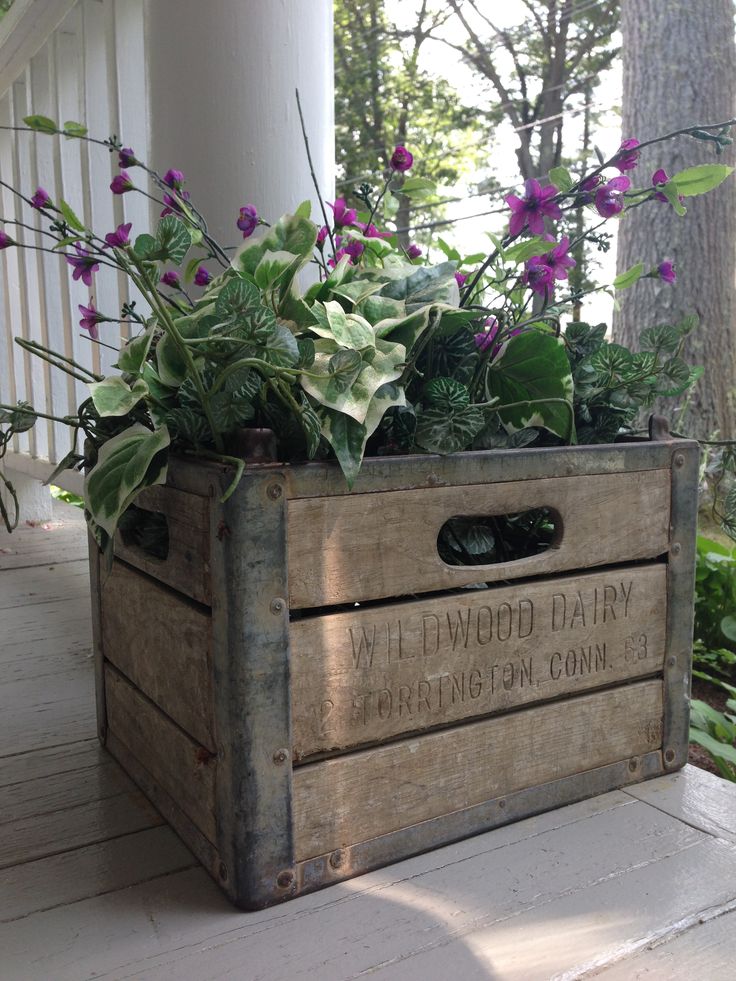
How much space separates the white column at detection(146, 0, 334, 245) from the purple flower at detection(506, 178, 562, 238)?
554 mm

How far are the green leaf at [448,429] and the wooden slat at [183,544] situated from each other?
23 cm

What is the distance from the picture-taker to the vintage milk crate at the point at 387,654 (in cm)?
74

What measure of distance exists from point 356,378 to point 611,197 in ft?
1.32

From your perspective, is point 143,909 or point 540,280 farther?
point 540,280

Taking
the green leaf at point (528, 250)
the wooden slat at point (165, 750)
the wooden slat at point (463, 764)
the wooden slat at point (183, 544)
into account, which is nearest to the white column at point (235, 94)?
the green leaf at point (528, 250)

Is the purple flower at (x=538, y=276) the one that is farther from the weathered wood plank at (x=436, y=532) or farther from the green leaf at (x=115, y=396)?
the green leaf at (x=115, y=396)

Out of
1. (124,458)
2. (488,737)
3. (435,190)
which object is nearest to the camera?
(124,458)

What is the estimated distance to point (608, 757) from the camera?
980mm

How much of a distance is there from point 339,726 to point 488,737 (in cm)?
19

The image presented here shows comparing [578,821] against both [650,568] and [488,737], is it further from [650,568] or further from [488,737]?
[650,568]

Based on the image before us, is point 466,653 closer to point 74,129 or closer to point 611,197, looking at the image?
point 611,197

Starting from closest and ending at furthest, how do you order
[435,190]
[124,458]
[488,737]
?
[124,458] < [488,737] < [435,190]

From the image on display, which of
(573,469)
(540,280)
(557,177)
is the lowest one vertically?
(573,469)

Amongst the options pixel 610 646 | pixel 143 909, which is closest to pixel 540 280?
pixel 610 646
